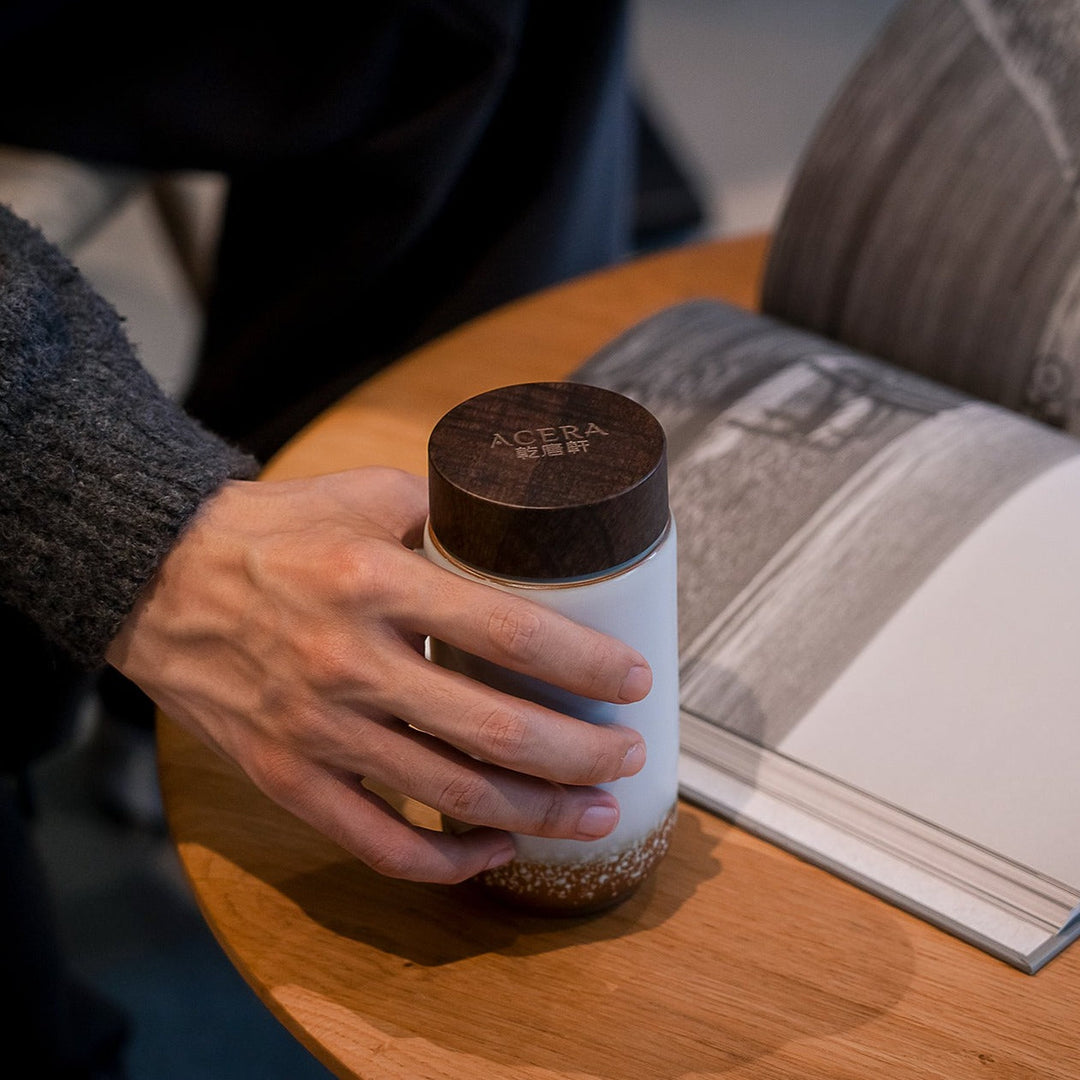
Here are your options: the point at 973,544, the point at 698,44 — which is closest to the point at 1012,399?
the point at 973,544

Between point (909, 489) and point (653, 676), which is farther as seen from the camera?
point (909, 489)

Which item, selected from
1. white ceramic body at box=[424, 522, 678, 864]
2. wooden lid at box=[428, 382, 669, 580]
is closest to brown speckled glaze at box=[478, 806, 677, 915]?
white ceramic body at box=[424, 522, 678, 864]

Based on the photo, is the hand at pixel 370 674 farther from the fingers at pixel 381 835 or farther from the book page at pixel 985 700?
the book page at pixel 985 700

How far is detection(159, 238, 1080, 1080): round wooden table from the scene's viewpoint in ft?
1.25

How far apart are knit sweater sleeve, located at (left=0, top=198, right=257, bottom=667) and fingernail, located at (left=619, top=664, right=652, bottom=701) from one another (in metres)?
0.18

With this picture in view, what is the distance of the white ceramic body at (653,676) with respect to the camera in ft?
1.14

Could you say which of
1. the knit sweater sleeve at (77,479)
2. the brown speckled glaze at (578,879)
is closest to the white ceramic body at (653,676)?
the brown speckled glaze at (578,879)

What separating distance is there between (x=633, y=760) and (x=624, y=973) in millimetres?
88

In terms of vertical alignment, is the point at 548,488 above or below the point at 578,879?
above

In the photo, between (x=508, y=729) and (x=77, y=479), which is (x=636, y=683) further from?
(x=77, y=479)

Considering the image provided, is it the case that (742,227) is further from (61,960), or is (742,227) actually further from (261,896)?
(261,896)

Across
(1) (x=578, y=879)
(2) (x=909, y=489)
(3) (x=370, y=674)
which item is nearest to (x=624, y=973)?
(1) (x=578, y=879)

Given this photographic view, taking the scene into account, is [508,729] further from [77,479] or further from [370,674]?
[77,479]

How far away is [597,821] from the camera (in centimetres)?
38
